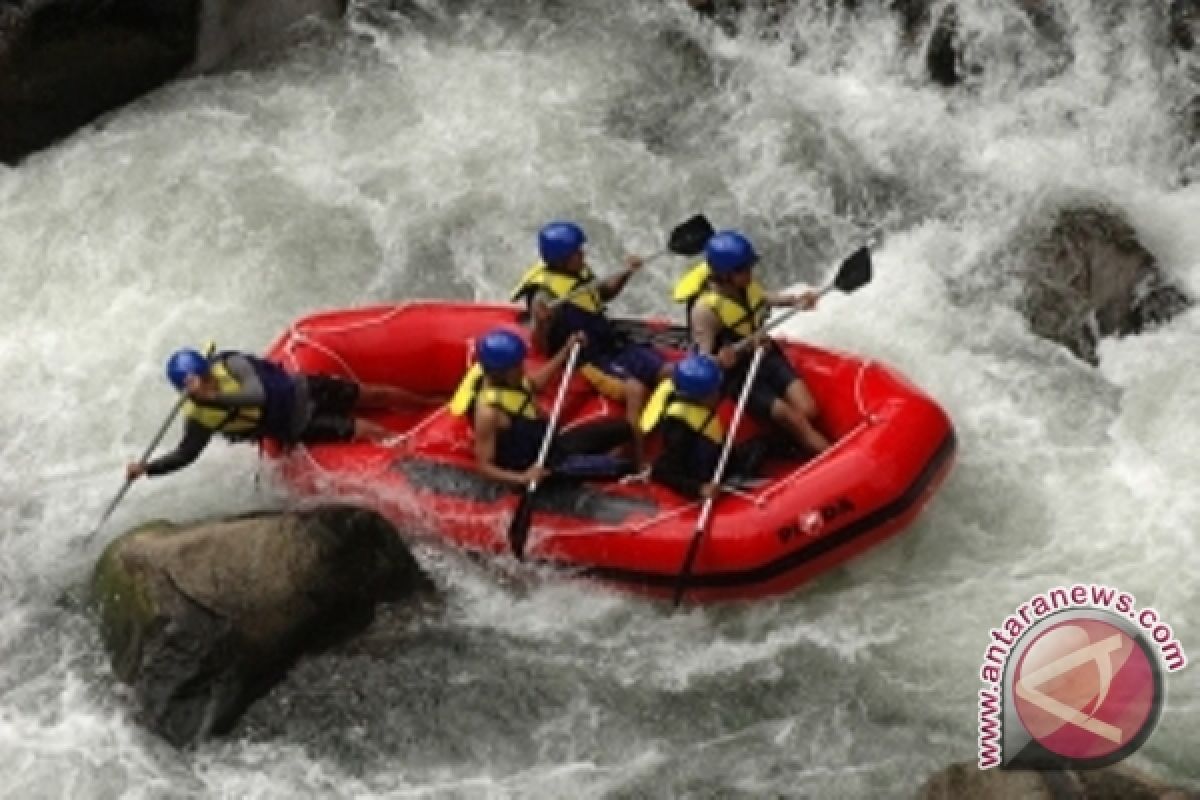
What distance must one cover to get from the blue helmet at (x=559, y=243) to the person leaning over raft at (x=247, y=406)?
1.17m

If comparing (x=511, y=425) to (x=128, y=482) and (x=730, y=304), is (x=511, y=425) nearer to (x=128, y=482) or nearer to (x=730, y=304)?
(x=730, y=304)

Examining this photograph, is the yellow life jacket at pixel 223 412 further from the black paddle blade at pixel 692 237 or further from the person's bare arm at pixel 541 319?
the black paddle blade at pixel 692 237

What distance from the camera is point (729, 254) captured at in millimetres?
7559

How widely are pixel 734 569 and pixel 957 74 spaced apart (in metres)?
4.43

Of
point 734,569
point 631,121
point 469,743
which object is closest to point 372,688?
point 469,743

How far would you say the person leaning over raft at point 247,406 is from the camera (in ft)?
24.2

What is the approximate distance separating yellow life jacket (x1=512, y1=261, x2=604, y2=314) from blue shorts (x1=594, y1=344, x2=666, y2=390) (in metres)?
0.24

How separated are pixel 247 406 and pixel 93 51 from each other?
401cm

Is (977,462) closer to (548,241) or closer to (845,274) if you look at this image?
(845,274)

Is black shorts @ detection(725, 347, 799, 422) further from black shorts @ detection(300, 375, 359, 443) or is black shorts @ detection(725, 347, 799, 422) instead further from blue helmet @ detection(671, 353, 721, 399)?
black shorts @ detection(300, 375, 359, 443)

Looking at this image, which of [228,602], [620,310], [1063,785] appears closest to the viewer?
[1063,785]

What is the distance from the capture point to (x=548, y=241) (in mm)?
7785

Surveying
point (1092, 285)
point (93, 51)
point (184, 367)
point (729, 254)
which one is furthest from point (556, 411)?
point (93, 51)

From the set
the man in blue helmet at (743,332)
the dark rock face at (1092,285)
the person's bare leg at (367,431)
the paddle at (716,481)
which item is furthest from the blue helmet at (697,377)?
the dark rock face at (1092,285)
